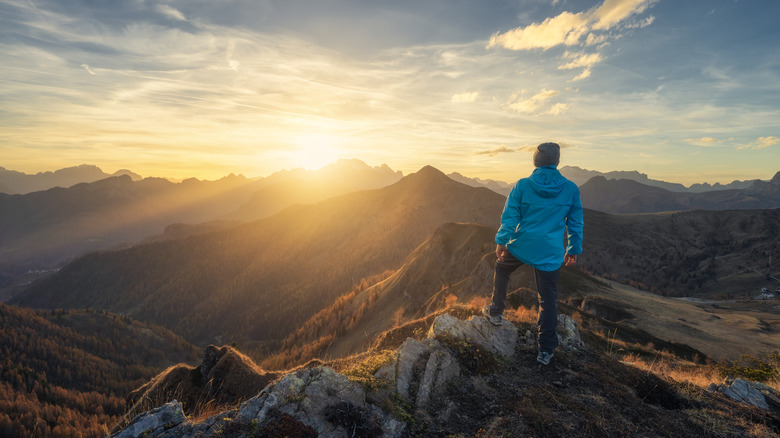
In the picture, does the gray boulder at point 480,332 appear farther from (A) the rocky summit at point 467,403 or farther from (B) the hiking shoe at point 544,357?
(B) the hiking shoe at point 544,357

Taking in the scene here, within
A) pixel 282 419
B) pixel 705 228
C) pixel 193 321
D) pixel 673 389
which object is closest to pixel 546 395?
pixel 673 389

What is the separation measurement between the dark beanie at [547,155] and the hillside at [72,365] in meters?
45.9

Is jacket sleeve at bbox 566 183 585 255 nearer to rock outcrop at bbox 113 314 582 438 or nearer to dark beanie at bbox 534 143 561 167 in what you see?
dark beanie at bbox 534 143 561 167

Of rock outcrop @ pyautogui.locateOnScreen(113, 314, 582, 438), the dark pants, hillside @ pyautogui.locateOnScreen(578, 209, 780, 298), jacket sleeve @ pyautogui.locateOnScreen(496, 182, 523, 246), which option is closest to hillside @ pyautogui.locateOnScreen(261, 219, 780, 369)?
rock outcrop @ pyautogui.locateOnScreen(113, 314, 582, 438)

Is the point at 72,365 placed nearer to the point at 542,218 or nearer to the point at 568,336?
the point at 568,336

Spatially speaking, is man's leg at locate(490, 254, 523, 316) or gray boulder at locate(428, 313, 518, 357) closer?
man's leg at locate(490, 254, 523, 316)

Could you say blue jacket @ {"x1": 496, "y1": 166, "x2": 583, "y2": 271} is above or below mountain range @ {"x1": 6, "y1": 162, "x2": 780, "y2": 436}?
above

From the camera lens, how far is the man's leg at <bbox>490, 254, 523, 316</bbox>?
25.2 feet

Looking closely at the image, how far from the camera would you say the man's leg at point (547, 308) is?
284 inches

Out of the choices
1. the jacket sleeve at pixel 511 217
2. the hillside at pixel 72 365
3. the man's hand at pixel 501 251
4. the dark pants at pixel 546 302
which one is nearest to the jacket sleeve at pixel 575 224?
the dark pants at pixel 546 302

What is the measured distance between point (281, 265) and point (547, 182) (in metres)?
163

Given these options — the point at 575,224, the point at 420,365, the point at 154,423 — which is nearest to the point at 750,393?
the point at 575,224

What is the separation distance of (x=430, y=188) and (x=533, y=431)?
145 metres

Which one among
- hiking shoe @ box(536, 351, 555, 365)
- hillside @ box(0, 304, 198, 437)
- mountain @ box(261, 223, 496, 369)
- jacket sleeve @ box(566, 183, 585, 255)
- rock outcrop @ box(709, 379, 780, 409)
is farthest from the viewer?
mountain @ box(261, 223, 496, 369)
